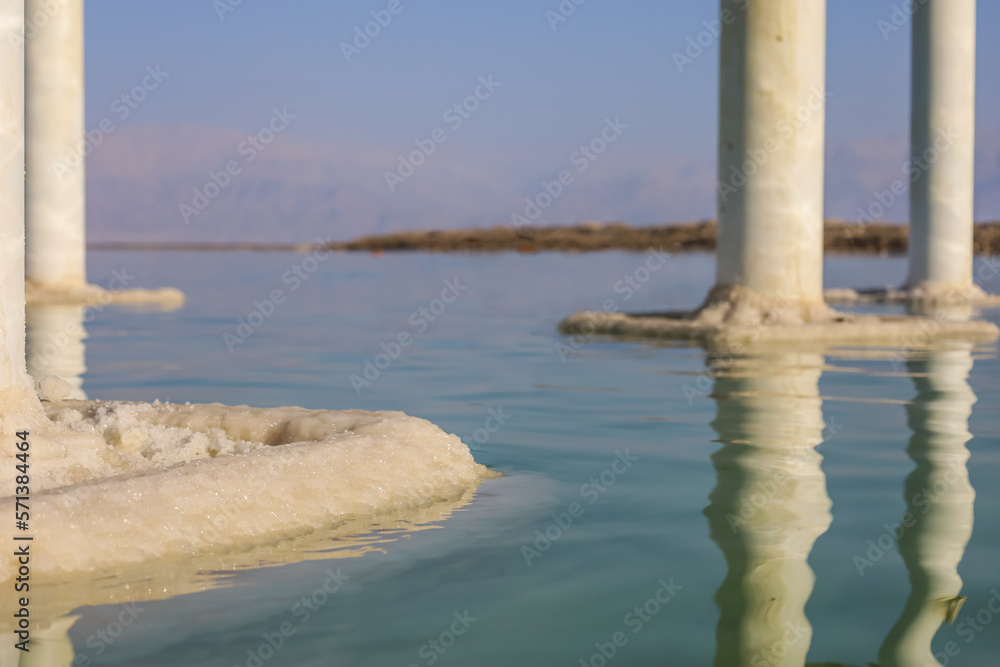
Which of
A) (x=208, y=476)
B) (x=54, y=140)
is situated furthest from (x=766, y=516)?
(x=54, y=140)

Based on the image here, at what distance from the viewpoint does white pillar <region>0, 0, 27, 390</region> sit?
16.7ft

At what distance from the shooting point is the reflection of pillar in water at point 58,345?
33.8ft

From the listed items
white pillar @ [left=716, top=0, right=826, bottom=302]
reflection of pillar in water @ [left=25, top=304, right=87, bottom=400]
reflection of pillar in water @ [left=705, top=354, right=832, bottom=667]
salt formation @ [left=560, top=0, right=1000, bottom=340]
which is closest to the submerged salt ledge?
reflection of pillar in water @ [left=705, top=354, right=832, bottom=667]

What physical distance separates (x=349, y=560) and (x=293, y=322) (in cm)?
1321

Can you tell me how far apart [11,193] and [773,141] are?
8.85 metres

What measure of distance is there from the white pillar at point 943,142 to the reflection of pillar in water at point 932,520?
12.1m

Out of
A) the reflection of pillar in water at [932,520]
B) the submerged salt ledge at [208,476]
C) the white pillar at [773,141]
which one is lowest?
the reflection of pillar in water at [932,520]

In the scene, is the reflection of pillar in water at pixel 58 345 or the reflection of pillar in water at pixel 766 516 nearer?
the reflection of pillar in water at pixel 766 516

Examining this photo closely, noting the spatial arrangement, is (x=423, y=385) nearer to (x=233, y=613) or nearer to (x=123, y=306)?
(x=233, y=613)

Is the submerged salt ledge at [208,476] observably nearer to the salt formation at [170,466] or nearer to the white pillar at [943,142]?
the salt formation at [170,466]

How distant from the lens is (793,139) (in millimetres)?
12578

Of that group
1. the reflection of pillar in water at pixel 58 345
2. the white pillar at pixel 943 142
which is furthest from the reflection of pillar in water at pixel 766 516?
the white pillar at pixel 943 142

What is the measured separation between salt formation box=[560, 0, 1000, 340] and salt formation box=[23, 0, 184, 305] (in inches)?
455

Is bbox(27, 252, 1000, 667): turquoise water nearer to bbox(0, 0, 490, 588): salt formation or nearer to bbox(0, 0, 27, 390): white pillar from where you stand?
bbox(0, 0, 490, 588): salt formation
